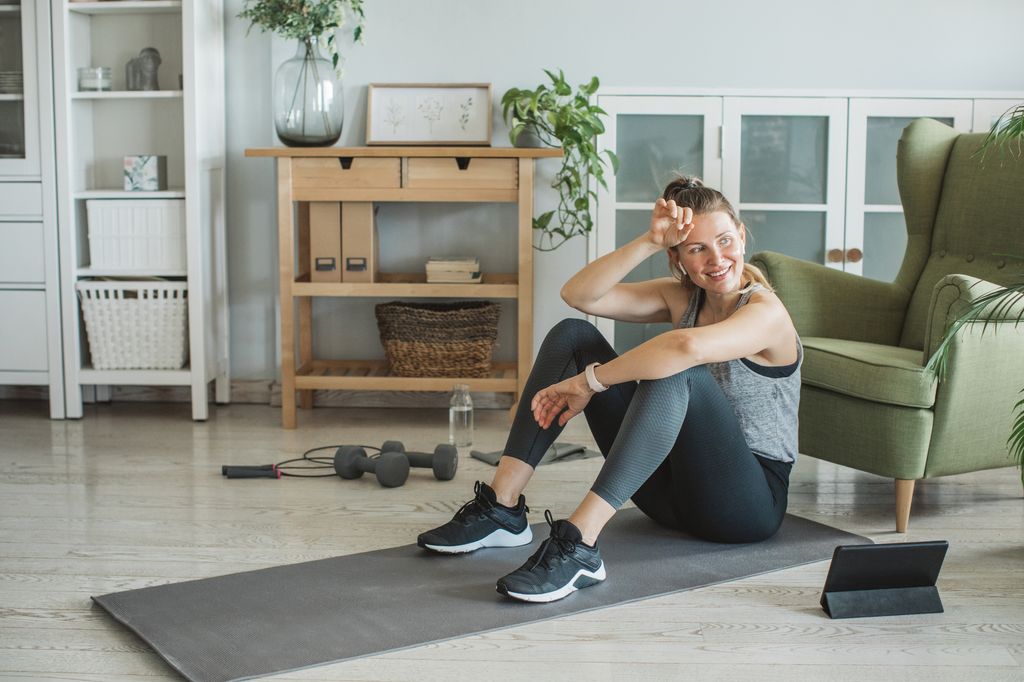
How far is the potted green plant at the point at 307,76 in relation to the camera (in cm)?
388

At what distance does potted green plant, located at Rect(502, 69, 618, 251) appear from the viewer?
396 centimetres

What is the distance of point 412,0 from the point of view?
416 cm

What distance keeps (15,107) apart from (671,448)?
112 inches

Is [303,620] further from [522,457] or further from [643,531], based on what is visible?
[643,531]

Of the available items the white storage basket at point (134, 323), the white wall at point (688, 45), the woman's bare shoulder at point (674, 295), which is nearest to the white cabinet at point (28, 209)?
the white storage basket at point (134, 323)

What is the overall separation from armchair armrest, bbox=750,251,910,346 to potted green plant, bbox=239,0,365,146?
1.57 m

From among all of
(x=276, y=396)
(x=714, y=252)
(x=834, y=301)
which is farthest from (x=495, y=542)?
(x=276, y=396)

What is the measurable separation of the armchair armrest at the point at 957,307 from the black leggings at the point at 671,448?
1.70 feet

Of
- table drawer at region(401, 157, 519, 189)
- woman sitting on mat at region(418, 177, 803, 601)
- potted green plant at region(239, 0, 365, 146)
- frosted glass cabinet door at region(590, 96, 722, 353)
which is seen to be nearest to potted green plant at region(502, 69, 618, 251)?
frosted glass cabinet door at region(590, 96, 722, 353)

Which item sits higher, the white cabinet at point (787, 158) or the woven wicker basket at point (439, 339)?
the white cabinet at point (787, 158)

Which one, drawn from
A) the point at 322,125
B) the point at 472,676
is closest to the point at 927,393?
the point at 472,676

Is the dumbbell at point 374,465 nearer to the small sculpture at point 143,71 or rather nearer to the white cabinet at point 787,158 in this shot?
the white cabinet at point 787,158

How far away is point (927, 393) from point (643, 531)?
0.75 m

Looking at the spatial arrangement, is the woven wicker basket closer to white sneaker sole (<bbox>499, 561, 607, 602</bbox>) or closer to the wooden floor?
the wooden floor
